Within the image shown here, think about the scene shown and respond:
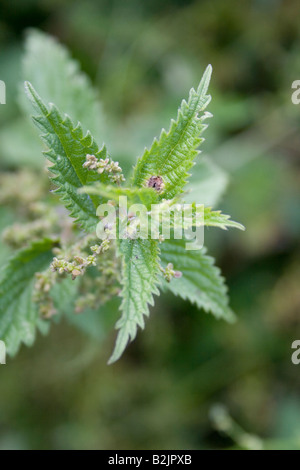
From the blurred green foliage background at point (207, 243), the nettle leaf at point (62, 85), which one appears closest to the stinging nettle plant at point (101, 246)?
the nettle leaf at point (62, 85)

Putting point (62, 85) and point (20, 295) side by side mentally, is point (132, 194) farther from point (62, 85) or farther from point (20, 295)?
point (62, 85)

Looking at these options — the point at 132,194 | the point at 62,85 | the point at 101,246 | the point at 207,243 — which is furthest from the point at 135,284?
the point at 207,243

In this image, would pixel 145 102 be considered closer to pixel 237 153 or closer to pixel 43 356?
pixel 237 153

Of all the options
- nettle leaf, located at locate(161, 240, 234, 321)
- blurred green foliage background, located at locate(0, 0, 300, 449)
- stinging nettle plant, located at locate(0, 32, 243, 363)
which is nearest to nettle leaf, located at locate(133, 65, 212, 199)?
stinging nettle plant, located at locate(0, 32, 243, 363)

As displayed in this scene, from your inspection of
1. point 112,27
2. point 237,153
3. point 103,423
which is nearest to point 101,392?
point 103,423

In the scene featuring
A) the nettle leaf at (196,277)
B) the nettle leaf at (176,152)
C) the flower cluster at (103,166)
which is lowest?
the nettle leaf at (196,277)

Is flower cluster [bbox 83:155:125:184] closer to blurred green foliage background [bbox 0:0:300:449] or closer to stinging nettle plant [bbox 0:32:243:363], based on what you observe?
stinging nettle plant [bbox 0:32:243:363]

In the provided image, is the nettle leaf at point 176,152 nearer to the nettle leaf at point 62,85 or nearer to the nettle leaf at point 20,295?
the nettle leaf at point 20,295
